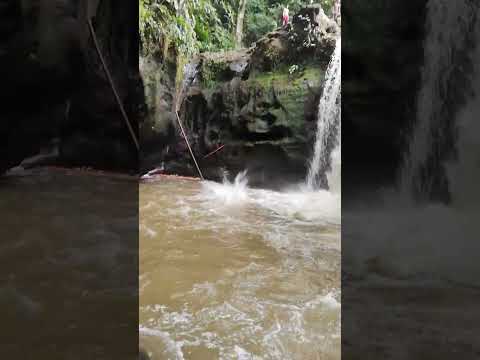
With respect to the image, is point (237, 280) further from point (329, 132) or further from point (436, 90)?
point (329, 132)

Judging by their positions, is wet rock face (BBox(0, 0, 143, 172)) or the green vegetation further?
the green vegetation

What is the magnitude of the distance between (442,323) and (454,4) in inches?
132

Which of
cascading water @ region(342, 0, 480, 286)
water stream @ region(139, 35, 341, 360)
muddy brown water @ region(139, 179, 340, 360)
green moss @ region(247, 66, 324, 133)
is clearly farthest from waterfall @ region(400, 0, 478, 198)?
green moss @ region(247, 66, 324, 133)

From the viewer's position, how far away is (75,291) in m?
1.52

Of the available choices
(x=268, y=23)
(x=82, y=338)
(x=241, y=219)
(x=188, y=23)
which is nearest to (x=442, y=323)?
(x=82, y=338)

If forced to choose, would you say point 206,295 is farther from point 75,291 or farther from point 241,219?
point 241,219

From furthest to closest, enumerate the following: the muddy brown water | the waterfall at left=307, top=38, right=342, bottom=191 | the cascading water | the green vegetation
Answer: the green vegetation, the waterfall at left=307, top=38, right=342, bottom=191, the cascading water, the muddy brown water

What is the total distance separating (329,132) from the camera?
4996 mm

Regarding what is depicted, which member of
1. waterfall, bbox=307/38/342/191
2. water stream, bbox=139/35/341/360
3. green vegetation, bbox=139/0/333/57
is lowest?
water stream, bbox=139/35/341/360

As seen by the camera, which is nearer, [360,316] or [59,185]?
[360,316]

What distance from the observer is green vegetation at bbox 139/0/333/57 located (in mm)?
5344

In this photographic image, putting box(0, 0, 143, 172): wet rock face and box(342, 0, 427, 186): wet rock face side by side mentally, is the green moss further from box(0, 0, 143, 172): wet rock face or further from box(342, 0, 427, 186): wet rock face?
box(0, 0, 143, 172): wet rock face

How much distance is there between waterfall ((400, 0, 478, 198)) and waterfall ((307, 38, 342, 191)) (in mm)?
1110

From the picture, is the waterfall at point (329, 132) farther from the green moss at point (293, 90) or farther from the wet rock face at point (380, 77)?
the wet rock face at point (380, 77)
